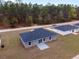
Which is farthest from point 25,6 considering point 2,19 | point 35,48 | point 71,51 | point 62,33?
point 71,51

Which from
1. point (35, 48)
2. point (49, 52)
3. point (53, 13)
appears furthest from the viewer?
point (53, 13)

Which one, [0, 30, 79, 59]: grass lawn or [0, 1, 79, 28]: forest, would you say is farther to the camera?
[0, 1, 79, 28]: forest

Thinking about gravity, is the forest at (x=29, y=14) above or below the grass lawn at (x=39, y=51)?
above

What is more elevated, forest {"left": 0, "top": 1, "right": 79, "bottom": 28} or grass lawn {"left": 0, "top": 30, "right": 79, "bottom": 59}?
forest {"left": 0, "top": 1, "right": 79, "bottom": 28}

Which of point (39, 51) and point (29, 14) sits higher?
point (29, 14)

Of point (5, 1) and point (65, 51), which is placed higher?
point (5, 1)

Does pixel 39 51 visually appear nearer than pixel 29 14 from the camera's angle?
Yes

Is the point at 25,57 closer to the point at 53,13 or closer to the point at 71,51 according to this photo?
the point at 71,51

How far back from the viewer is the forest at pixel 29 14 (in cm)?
3830

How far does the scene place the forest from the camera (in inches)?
1508

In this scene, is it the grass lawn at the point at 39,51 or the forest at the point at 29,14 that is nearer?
the grass lawn at the point at 39,51

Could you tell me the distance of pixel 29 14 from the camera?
4172 cm

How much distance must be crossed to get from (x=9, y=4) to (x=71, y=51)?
28.1 m

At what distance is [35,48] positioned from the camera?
2119cm
